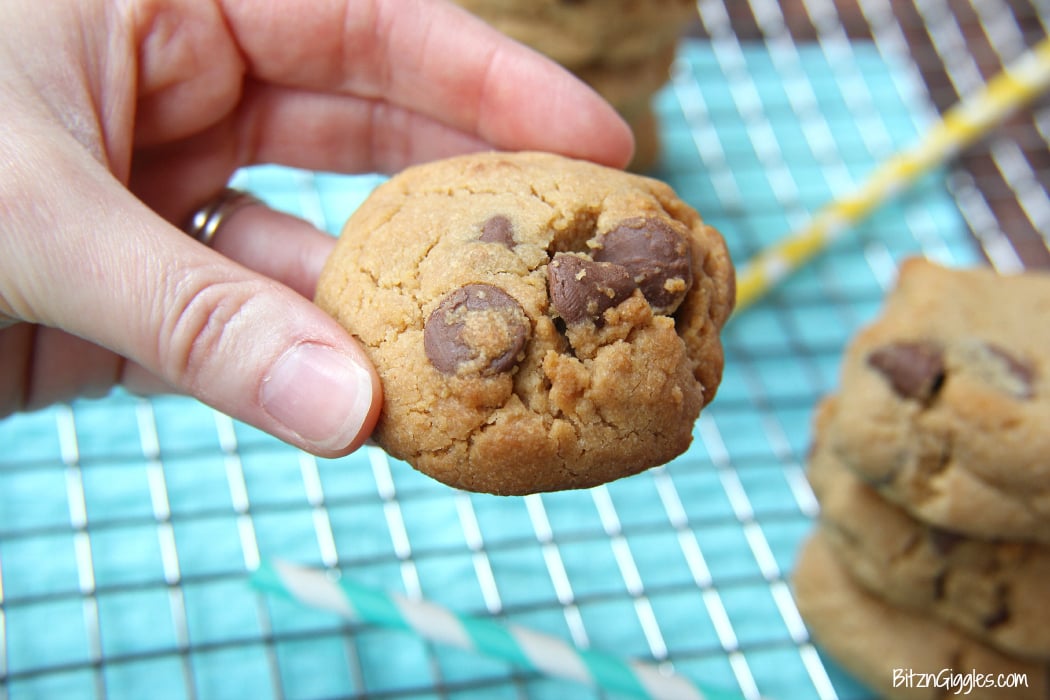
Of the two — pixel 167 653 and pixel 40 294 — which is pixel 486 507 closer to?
pixel 167 653

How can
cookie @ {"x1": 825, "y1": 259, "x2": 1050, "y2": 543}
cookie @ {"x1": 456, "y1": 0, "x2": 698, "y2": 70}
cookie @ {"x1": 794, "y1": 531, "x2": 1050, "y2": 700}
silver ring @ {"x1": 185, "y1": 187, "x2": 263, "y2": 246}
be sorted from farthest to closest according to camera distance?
cookie @ {"x1": 456, "y1": 0, "x2": 698, "y2": 70}
cookie @ {"x1": 794, "y1": 531, "x2": 1050, "y2": 700}
silver ring @ {"x1": 185, "y1": 187, "x2": 263, "y2": 246}
cookie @ {"x1": 825, "y1": 259, "x2": 1050, "y2": 543}

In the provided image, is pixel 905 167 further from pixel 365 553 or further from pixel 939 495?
pixel 365 553

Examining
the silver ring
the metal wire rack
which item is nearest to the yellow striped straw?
the metal wire rack

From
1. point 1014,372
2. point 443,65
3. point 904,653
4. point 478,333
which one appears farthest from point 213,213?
point 904,653

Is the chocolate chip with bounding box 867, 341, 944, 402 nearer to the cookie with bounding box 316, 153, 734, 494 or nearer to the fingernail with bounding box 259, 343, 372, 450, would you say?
the cookie with bounding box 316, 153, 734, 494

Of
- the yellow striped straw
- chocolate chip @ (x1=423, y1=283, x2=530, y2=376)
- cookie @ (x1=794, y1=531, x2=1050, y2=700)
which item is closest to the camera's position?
chocolate chip @ (x1=423, y1=283, x2=530, y2=376)

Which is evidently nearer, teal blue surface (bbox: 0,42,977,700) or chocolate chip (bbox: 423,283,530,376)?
chocolate chip (bbox: 423,283,530,376)

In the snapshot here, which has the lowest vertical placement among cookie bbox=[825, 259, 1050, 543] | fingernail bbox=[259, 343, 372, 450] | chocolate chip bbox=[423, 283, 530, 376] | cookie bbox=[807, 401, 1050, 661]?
cookie bbox=[807, 401, 1050, 661]
